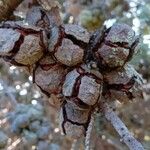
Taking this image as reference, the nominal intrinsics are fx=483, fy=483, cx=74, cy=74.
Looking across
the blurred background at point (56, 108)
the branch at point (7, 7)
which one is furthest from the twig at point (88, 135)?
the blurred background at point (56, 108)

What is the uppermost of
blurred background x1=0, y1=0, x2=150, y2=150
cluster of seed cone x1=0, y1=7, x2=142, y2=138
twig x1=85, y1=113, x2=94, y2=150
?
cluster of seed cone x1=0, y1=7, x2=142, y2=138

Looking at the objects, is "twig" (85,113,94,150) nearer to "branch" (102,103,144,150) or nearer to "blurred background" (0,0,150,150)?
"branch" (102,103,144,150)

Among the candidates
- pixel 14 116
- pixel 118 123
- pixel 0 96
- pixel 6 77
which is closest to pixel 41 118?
pixel 14 116

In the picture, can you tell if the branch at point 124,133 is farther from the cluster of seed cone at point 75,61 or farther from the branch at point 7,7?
the branch at point 7,7

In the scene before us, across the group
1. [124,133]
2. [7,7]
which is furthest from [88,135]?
[7,7]

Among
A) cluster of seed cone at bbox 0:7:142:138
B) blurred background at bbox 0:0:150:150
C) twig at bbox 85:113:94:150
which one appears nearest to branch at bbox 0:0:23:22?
cluster of seed cone at bbox 0:7:142:138

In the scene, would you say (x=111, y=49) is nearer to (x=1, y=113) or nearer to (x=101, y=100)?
(x=101, y=100)
